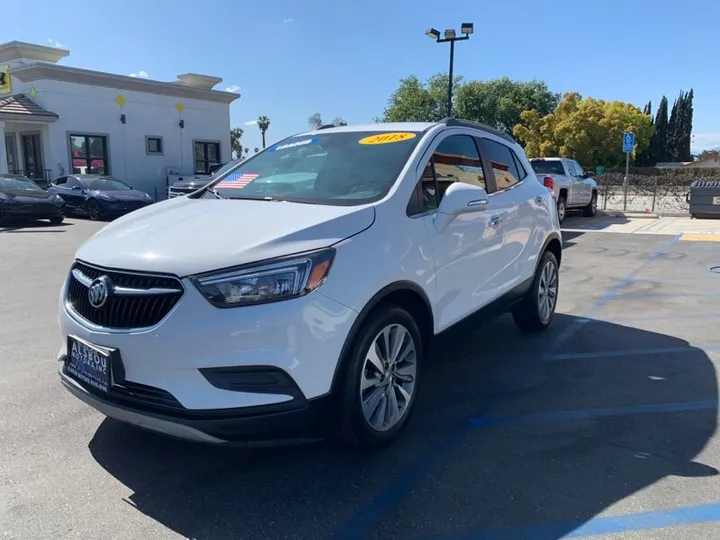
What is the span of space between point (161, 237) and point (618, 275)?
7.72 metres

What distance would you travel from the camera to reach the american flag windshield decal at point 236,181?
427 centimetres

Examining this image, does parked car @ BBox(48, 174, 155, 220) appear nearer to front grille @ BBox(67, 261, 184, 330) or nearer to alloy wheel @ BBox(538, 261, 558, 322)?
alloy wheel @ BBox(538, 261, 558, 322)

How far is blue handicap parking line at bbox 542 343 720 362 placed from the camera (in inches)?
204

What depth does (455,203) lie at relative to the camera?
379 cm

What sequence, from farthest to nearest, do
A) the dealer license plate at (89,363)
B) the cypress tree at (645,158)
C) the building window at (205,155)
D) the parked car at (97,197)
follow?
the cypress tree at (645,158)
the building window at (205,155)
the parked car at (97,197)
the dealer license plate at (89,363)

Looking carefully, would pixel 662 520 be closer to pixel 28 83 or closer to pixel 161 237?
pixel 161 237

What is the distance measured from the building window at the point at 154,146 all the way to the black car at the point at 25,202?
28.7ft

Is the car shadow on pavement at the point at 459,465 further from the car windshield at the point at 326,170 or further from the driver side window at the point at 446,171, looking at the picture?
the car windshield at the point at 326,170

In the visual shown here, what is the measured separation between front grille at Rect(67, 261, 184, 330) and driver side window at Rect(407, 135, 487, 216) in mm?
1480

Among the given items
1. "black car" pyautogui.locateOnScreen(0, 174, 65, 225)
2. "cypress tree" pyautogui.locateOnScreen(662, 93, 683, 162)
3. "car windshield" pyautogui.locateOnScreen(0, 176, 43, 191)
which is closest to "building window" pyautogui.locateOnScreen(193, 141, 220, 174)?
"car windshield" pyautogui.locateOnScreen(0, 176, 43, 191)

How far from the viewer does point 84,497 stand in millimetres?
3018

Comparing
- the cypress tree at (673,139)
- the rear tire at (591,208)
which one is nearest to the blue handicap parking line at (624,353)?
the rear tire at (591,208)

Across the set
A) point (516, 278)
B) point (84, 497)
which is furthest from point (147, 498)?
point (516, 278)

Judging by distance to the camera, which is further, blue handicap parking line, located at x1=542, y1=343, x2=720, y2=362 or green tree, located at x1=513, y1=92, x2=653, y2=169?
green tree, located at x1=513, y1=92, x2=653, y2=169
